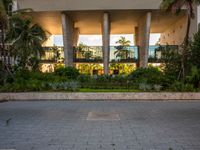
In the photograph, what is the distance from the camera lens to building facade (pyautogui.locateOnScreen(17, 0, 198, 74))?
34.8 meters

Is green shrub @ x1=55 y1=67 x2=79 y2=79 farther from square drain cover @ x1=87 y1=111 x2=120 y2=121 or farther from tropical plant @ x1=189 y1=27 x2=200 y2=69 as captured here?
square drain cover @ x1=87 y1=111 x2=120 y2=121

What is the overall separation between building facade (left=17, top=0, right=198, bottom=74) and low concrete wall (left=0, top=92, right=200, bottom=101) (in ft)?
54.6

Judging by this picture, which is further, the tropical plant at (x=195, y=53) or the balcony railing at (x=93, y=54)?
the balcony railing at (x=93, y=54)

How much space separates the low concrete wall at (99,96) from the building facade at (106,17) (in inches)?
655

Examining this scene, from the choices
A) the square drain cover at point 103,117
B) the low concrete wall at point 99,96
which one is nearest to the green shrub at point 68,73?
the low concrete wall at point 99,96

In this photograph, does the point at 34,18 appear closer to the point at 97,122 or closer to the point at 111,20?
the point at 111,20

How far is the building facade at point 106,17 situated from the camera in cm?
3478

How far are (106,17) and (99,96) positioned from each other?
727 inches

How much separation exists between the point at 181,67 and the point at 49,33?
3383 centimetres

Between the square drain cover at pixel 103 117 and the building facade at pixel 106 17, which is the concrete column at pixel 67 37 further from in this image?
the square drain cover at pixel 103 117

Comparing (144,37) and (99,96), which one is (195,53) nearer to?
(99,96)

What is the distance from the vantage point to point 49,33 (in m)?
52.9

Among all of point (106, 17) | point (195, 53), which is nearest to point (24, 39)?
point (106, 17)

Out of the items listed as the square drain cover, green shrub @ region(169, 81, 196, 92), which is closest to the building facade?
green shrub @ region(169, 81, 196, 92)
